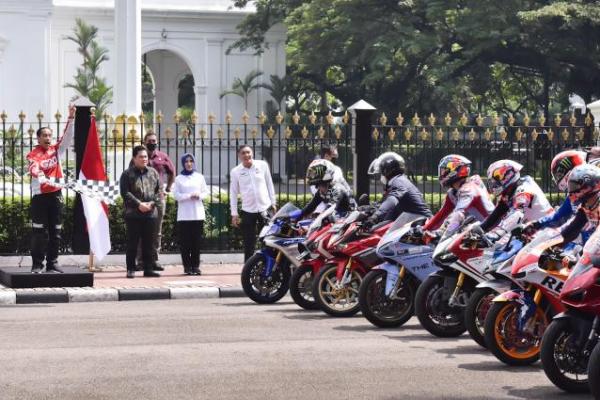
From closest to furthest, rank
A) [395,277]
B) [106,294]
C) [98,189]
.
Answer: [395,277]
[106,294]
[98,189]

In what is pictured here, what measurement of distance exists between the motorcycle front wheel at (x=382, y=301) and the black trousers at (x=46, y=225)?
4.78 metres

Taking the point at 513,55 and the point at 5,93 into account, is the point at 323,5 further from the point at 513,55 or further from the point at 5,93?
→ the point at 5,93

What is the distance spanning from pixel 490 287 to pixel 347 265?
3.08 meters

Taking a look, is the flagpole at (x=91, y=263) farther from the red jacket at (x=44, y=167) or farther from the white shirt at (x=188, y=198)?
the red jacket at (x=44, y=167)

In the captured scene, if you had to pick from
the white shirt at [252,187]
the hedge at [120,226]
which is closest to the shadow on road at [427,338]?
the white shirt at [252,187]

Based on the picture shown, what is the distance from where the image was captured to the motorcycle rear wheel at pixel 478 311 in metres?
11.1

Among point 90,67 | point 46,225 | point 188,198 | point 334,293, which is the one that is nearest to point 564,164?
point 334,293

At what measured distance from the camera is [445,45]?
39188 millimetres

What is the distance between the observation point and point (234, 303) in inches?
604

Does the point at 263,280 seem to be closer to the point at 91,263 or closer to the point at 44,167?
the point at 44,167

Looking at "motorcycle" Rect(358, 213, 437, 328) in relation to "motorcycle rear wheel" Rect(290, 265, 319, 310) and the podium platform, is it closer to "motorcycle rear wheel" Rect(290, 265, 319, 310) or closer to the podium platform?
"motorcycle rear wheel" Rect(290, 265, 319, 310)

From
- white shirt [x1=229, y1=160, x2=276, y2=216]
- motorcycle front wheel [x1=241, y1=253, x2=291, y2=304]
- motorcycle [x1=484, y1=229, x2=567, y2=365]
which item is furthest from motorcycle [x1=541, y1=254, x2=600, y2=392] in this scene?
white shirt [x1=229, y1=160, x2=276, y2=216]

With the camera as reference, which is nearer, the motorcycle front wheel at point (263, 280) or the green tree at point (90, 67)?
the motorcycle front wheel at point (263, 280)

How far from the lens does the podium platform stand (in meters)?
16.1
